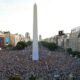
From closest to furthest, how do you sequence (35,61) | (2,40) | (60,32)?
(35,61), (2,40), (60,32)

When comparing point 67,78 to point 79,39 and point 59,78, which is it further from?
point 79,39

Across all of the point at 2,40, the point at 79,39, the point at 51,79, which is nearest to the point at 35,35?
the point at 51,79

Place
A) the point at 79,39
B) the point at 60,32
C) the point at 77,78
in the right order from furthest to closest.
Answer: the point at 60,32, the point at 79,39, the point at 77,78

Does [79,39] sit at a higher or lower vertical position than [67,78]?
higher

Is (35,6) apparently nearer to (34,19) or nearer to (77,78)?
(34,19)

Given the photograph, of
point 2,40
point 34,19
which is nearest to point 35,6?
point 34,19

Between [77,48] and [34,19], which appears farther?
[77,48]

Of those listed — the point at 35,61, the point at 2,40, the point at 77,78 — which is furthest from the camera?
the point at 2,40

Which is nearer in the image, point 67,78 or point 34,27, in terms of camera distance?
point 67,78

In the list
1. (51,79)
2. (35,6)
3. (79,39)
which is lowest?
(51,79)
